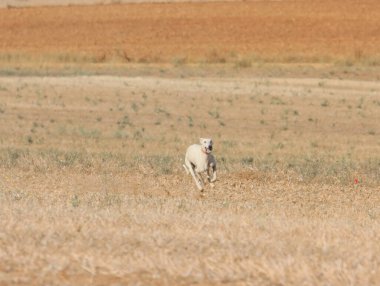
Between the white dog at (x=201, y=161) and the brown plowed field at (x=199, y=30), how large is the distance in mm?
42648

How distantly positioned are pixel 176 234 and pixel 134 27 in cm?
6440

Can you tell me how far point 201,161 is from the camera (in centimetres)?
1527

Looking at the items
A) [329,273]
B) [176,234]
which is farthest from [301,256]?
[176,234]

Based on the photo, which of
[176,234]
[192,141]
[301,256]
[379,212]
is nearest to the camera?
[301,256]

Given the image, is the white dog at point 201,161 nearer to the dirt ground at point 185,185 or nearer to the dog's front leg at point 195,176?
the dog's front leg at point 195,176

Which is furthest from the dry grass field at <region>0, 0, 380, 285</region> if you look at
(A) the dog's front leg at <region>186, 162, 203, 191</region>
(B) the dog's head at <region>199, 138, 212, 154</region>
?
(B) the dog's head at <region>199, 138, 212, 154</region>

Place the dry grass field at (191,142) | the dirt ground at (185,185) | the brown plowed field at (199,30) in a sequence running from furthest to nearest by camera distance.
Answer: the brown plowed field at (199,30) < the dry grass field at (191,142) < the dirt ground at (185,185)

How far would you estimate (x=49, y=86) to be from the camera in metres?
40.6

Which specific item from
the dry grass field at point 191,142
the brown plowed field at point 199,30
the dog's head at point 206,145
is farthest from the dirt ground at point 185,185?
the brown plowed field at point 199,30

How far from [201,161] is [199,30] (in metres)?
55.0

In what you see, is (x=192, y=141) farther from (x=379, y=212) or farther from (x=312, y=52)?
(x=312, y=52)

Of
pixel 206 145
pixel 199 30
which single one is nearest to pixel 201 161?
pixel 206 145

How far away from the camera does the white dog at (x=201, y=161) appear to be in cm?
1521

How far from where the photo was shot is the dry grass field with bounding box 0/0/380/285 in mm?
7504
